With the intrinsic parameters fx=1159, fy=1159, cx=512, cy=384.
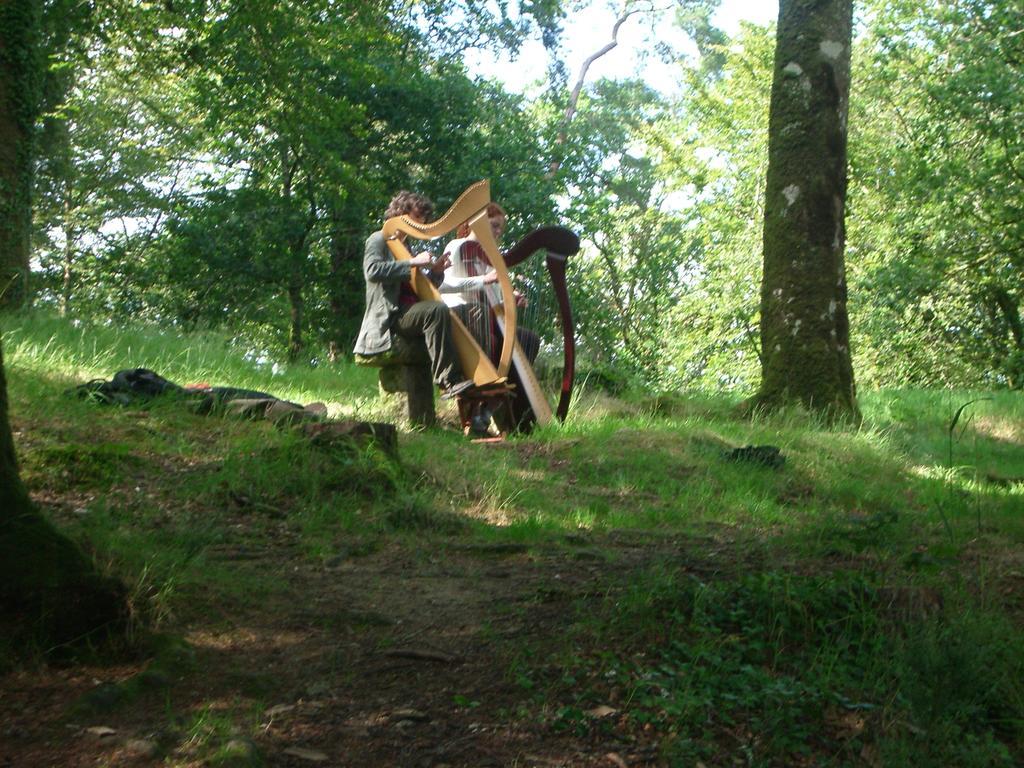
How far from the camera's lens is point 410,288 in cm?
878

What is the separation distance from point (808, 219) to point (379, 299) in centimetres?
374

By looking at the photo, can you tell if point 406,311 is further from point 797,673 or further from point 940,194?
point 940,194

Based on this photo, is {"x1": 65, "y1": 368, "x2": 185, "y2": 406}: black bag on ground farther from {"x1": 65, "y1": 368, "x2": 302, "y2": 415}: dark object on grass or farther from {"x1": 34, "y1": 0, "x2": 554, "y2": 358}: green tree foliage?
{"x1": 34, "y1": 0, "x2": 554, "y2": 358}: green tree foliage

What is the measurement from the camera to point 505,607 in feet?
13.0

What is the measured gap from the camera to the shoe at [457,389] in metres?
8.15

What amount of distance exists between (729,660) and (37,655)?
1.97 m

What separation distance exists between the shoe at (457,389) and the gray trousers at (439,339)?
4 centimetres

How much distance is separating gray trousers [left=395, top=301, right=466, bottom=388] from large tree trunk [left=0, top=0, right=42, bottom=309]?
187 inches

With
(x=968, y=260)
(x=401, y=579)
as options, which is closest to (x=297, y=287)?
(x=968, y=260)

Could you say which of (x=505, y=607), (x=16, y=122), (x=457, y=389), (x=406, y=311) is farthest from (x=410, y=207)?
(x=505, y=607)

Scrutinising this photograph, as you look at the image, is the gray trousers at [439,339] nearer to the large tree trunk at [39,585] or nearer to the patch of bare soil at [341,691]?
the patch of bare soil at [341,691]

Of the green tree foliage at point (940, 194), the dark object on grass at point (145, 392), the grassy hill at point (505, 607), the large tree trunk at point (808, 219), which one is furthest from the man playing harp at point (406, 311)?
the green tree foliage at point (940, 194)

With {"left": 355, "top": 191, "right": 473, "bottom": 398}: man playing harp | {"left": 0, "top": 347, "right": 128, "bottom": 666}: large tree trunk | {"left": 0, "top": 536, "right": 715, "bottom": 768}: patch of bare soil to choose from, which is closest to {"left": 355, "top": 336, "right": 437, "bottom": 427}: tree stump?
{"left": 355, "top": 191, "right": 473, "bottom": 398}: man playing harp

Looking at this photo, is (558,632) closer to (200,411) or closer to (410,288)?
(200,411)
